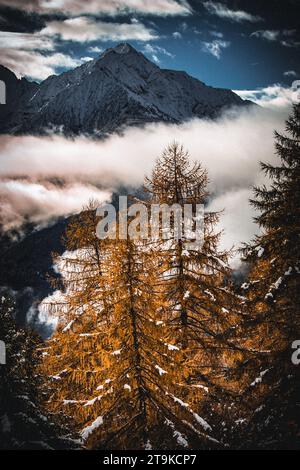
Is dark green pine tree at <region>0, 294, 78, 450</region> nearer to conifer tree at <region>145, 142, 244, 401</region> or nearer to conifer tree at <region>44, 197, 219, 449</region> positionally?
conifer tree at <region>44, 197, 219, 449</region>

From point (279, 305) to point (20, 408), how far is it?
23.1ft

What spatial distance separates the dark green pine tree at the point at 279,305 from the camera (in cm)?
793

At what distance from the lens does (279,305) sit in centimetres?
875

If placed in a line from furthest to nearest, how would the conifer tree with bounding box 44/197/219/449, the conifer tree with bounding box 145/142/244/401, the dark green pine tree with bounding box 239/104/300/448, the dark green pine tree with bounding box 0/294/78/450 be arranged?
the conifer tree with bounding box 145/142/244/401 < the dark green pine tree with bounding box 239/104/300/448 < the conifer tree with bounding box 44/197/219/449 < the dark green pine tree with bounding box 0/294/78/450

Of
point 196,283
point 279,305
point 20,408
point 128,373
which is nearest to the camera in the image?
point 20,408

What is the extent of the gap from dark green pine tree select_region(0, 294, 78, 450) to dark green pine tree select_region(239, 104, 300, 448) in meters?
4.95

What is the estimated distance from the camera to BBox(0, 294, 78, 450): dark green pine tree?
21.3 ft

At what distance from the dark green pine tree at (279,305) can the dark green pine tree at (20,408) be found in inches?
195

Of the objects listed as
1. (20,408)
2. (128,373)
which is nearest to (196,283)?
(128,373)

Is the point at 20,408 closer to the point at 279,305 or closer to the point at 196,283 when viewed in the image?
the point at 196,283

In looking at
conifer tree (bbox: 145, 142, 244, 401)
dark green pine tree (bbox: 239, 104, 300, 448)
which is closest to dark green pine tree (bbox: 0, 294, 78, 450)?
conifer tree (bbox: 145, 142, 244, 401)

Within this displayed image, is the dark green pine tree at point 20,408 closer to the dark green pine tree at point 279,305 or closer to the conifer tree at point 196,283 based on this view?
the conifer tree at point 196,283
